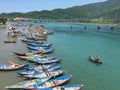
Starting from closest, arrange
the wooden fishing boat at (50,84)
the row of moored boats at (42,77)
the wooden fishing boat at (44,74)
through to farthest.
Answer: the wooden fishing boat at (50,84)
the row of moored boats at (42,77)
the wooden fishing boat at (44,74)

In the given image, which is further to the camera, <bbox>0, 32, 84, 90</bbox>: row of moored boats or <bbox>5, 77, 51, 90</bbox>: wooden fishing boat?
<bbox>0, 32, 84, 90</bbox>: row of moored boats

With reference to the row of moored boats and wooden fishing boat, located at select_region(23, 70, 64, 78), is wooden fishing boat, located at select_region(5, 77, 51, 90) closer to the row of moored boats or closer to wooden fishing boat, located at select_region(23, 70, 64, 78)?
the row of moored boats

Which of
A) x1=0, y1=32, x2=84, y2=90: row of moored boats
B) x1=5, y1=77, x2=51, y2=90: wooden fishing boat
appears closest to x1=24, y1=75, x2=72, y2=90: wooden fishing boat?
x1=0, y1=32, x2=84, y2=90: row of moored boats

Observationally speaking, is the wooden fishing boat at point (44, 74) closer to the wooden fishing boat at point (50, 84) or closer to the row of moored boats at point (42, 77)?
the row of moored boats at point (42, 77)

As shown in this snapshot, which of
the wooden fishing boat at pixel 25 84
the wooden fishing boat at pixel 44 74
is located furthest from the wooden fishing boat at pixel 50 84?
the wooden fishing boat at pixel 44 74

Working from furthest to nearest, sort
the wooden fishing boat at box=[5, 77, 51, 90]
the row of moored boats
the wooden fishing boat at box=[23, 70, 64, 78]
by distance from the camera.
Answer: the wooden fishing boat at box=[23, 70, 64, 78]
the row of moored boats
the wooden fishing boat at box=[5, 77, 51, 90]

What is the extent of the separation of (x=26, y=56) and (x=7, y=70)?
1480 cm

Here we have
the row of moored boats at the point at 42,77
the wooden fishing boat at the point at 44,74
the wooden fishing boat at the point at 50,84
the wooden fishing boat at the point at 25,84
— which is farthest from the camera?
the wooden fishing boat at the point at 44,74

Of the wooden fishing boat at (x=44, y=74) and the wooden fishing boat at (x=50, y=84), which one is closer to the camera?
the wooden fishing boat at (x=50, y=84)

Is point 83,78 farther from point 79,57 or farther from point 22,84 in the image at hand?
point 79,57

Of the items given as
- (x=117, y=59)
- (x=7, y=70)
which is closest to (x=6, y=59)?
(x=7, y=70)

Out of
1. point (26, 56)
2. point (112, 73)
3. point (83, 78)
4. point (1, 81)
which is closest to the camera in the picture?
Answer: point (1, 81)

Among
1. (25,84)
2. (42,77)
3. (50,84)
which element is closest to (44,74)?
(42,77)

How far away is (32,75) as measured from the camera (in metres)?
49.7
